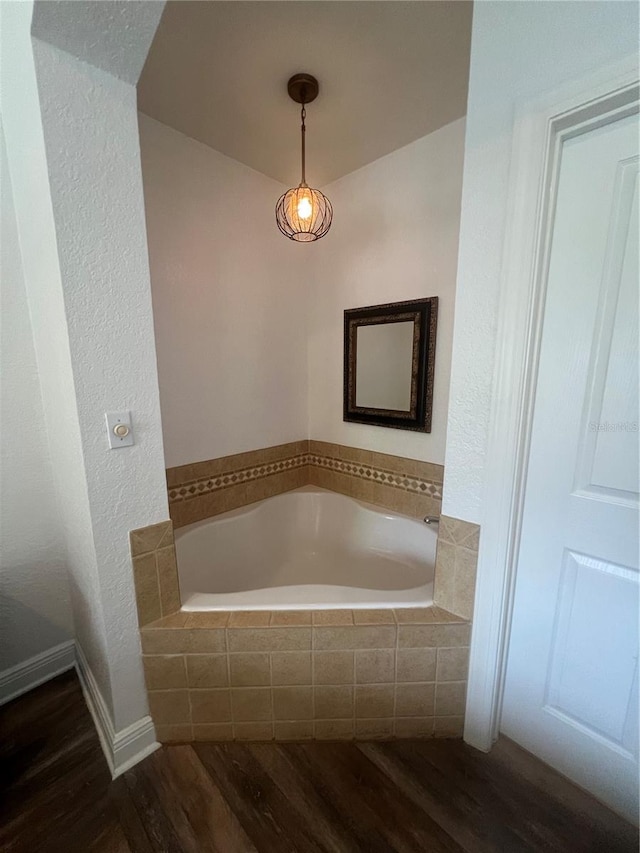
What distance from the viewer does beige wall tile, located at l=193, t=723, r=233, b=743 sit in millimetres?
1176

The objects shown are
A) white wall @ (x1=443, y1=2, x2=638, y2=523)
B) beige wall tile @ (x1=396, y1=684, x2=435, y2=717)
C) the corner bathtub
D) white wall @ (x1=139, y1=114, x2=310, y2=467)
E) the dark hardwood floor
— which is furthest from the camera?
the corner bathtub

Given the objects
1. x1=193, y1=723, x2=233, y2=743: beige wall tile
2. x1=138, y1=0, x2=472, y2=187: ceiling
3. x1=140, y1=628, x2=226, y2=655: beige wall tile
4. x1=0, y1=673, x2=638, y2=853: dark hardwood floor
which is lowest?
x1=0, y1=673, x2=638, y2=853: dark hardwood floor

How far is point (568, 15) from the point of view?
0.77 m

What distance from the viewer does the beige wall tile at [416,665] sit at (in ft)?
3.71

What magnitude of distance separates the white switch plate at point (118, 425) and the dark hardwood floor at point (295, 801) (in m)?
1.09

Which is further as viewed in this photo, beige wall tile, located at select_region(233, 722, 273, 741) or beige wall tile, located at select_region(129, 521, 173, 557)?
beige wall tile, located at select_region(233, 722, 273, 741)

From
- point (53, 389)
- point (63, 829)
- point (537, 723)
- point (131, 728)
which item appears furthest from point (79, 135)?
point (537, 723)

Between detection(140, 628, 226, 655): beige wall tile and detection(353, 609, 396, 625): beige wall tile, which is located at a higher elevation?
detection(353, 609, 396, 625): beige wall tile

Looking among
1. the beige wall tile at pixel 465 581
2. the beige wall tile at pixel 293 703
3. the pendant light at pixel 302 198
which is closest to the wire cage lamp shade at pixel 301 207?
the pendant light at pixel 302 198

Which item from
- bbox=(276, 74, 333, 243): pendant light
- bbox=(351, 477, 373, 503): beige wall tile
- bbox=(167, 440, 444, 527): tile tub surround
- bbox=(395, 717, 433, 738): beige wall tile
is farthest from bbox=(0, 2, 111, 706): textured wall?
bbox=(351, 477, 373, 503): beige wall tile

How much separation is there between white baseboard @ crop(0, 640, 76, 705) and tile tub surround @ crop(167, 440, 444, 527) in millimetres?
698

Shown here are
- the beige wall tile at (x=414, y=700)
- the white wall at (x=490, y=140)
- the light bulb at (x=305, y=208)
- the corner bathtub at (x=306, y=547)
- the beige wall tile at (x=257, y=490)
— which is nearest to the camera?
the white wall at (x=490, y=140)

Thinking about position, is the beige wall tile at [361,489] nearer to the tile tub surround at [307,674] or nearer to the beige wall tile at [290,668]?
the tile tub surround at [307,674]

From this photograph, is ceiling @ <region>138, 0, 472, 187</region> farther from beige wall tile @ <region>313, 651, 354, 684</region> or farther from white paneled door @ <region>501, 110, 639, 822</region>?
beige wall tile @ <region>313, 651, 354, 684</region>
